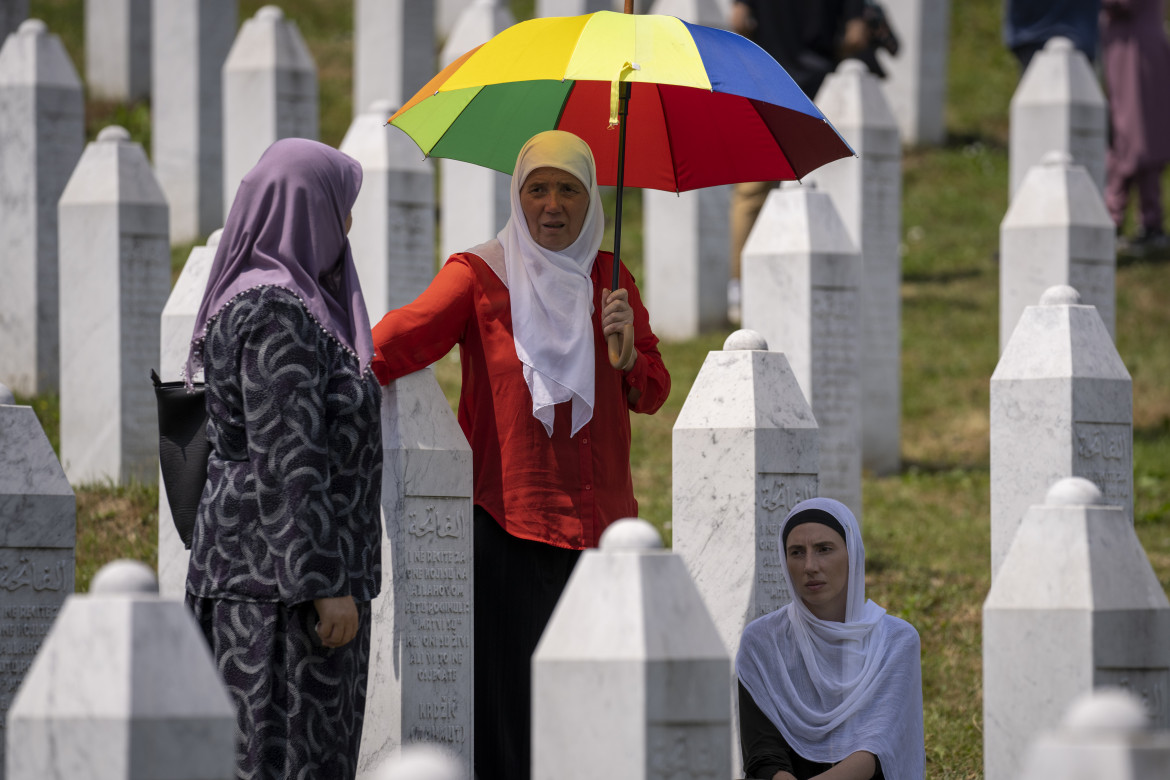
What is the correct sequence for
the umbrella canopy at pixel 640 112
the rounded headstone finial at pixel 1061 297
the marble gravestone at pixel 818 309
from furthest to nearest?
the marble gravestone at pixel 818 309, the rounded headstone finial at pixel 1061 297, the umbrella canopy at pixel 640 112

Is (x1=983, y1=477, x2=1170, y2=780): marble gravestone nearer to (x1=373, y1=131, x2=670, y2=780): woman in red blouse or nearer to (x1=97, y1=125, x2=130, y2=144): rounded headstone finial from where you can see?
(x1=373, y1=131, x2=670, y2=780): woman in red blouse

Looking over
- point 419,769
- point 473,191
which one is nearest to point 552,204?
point 419,769

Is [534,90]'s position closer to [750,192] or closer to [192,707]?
[192,707]

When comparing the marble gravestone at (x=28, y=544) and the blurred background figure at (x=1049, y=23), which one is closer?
the marble gravestone at (x=28, y=544)

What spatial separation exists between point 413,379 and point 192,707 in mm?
1699

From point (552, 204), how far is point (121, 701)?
6.74 ft

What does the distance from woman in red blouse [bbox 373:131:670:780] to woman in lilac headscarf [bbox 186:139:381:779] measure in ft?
1.78

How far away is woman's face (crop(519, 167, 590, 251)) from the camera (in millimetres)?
4730

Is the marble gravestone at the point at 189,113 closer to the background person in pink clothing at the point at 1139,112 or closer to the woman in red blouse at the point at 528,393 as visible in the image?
the background person in pink clothing at the point at 1139,112

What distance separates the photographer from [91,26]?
15.6 m

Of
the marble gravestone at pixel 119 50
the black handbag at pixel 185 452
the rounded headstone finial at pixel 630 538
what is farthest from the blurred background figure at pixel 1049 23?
the rounded headstone finial at pixel 630 538

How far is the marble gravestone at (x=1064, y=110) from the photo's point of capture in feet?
35.8

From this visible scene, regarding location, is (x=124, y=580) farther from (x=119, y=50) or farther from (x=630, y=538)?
(x=119, y=50)

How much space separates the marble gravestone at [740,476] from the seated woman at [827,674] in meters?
0.50
